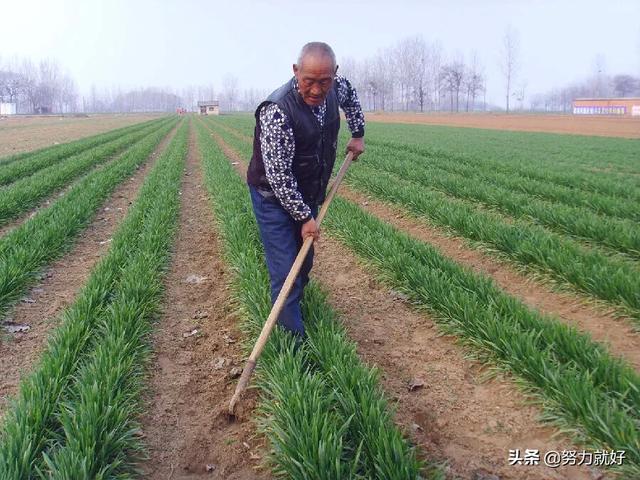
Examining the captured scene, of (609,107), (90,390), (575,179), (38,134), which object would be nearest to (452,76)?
(609,107)

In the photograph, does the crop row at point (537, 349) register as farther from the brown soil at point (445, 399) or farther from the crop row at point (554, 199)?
the crop row at point (554, 199)

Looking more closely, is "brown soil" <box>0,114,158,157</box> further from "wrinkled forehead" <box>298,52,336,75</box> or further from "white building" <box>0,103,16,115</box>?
"white building" <box>0,103,16,115</box>

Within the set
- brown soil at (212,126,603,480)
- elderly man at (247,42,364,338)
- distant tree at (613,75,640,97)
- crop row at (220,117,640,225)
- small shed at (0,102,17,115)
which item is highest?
distant tree at (613,75,640,97)

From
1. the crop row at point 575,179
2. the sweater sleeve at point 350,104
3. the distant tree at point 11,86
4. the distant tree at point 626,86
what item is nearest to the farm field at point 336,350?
the sweater sleeve at point 350,104

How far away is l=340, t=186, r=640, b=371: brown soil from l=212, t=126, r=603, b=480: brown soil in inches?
40.5

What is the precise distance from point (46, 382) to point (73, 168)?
1191cm

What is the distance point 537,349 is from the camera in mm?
3188

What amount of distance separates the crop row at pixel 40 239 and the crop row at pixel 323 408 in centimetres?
251

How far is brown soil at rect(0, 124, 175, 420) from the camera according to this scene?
365cm

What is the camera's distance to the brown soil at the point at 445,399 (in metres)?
2.61

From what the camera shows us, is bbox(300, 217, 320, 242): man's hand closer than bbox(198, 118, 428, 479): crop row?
No

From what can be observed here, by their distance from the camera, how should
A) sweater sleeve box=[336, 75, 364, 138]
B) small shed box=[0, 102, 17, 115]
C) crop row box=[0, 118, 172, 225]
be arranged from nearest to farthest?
sweater sleeve box=[336, 75, 364, 138] < crop row box=[0, 118, 172, 225] < small shed box=[0, 102, 17, 115]

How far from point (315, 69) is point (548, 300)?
3176mm

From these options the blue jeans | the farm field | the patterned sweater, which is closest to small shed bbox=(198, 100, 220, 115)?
the farm field
